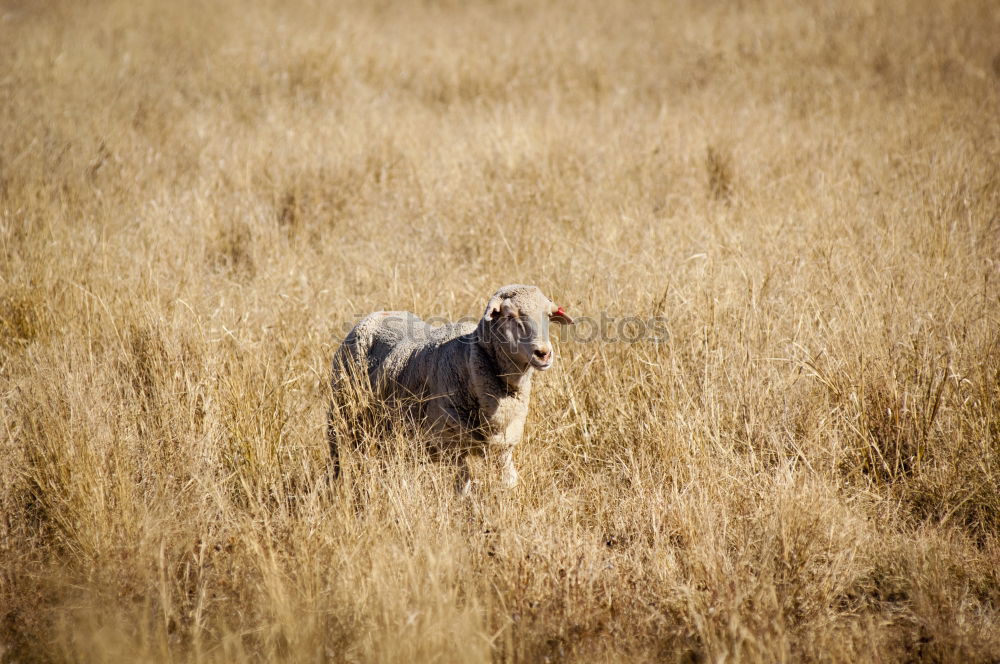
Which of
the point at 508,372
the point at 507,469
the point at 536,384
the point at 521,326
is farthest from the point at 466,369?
the point at 536,384

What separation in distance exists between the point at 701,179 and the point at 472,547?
4749 millimetres

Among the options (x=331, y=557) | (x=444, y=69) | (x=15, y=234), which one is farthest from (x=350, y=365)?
(x=444, y=69)

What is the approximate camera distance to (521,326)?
2723 mm

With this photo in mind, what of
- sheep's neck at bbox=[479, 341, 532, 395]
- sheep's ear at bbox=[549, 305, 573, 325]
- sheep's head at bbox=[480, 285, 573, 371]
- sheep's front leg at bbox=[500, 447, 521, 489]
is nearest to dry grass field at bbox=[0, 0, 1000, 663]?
sheep's front leg at bbox=[500, 447, 521, 489]

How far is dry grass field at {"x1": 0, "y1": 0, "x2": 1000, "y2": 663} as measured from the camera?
2.50 metres

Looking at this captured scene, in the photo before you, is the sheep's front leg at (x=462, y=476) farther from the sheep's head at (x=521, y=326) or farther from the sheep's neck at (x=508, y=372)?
the sheep's head at (x=521, y=326)

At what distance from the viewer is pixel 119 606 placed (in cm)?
249

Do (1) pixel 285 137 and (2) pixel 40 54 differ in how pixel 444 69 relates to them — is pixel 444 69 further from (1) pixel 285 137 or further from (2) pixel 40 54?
(2) pixel 40 54

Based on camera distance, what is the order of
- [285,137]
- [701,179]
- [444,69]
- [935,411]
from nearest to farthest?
[935,411] < [701,179] < [285,137] < [444,69]

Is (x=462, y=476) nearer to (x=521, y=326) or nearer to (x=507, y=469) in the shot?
(x=507, y=469)

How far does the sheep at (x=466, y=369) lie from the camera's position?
109 inches

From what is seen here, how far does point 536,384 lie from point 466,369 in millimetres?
851

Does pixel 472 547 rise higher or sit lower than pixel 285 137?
lower

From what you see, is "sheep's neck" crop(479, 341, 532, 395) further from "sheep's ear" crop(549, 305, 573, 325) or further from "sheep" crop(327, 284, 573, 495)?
"sheep's ear" crop(549, 305, 573, 325)
